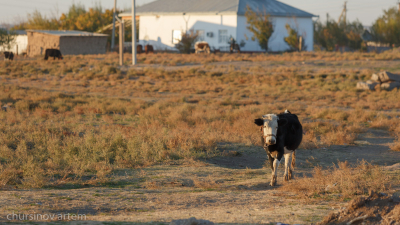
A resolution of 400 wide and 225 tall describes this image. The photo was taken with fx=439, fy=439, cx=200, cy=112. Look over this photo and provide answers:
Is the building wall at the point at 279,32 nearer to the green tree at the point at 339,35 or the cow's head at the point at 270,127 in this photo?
the green tree at the point at 339,35

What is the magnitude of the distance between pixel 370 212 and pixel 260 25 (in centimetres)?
4939

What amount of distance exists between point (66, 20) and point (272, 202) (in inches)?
2786

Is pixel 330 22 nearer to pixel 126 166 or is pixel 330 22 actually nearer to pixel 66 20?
pixel 66 20

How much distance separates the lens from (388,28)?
60.4m

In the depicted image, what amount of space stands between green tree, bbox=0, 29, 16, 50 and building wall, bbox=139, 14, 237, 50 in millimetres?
17234

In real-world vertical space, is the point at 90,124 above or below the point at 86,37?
below

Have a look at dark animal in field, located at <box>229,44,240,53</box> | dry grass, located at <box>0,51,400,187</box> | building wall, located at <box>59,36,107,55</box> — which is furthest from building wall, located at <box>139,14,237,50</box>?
dry grass, located at <box>0,51,400,187</box>

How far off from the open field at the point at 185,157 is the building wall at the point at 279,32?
1186 inches

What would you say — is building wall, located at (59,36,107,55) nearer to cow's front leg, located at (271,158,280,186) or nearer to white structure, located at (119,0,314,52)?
white structure, located at (119,0,314,52)

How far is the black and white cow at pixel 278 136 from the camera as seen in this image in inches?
272

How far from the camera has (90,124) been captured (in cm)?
1498

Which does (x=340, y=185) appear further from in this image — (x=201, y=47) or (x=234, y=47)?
(x=234, y=47)

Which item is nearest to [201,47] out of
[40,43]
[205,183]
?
[40,43]

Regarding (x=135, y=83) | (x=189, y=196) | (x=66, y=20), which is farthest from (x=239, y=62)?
(x=66, y=20)
